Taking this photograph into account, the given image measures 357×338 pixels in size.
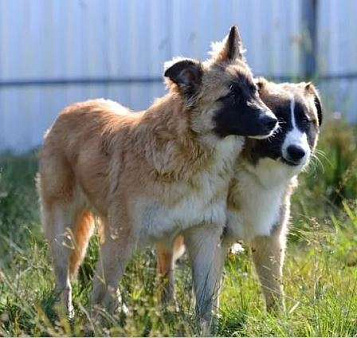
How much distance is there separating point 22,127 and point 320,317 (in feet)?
25.7

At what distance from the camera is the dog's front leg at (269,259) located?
7.41 meters

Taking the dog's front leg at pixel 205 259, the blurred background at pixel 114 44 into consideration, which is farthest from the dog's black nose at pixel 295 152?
the blurred background at pixel 114 44

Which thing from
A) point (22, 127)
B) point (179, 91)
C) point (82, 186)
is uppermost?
point (179, 91)

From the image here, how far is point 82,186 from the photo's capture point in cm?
774

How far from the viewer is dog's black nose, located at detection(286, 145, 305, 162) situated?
709 centimetres

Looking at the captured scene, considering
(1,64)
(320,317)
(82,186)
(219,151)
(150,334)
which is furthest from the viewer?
(1,64)

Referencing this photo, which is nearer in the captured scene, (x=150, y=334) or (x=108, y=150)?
(x=150, y=334)

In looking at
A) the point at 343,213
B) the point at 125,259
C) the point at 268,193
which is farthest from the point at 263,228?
the point at 343,213

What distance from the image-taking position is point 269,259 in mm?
7523

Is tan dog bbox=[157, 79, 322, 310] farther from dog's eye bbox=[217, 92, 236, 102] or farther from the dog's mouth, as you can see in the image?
dog's eye bbox=[217, 92, 236, 102]

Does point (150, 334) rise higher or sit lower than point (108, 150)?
lower

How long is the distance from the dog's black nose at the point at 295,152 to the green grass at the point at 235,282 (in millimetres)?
408

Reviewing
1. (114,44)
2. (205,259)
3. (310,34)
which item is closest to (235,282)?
(205,259)

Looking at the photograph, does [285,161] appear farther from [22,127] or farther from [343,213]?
[22,127]
